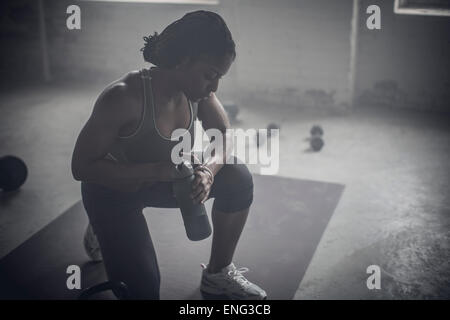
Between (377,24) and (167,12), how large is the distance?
2.00 m

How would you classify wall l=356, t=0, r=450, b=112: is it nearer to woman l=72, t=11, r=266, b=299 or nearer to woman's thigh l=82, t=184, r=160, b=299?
woman l=72, t=11, r=266, b=299

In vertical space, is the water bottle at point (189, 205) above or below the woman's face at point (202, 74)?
below

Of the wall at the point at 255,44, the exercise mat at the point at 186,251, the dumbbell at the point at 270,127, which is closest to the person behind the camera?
the exercise mat at the point at 186,251

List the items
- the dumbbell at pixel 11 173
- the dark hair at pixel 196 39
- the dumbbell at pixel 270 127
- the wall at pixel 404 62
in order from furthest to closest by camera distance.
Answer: the wall at pixel 404 62 → the dumbbell at pixel 270 127 → the dumbbell at pixel 11 173 → the dark hair at pixel 196 39

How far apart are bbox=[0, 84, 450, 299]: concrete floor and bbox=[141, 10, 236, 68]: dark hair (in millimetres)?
1068

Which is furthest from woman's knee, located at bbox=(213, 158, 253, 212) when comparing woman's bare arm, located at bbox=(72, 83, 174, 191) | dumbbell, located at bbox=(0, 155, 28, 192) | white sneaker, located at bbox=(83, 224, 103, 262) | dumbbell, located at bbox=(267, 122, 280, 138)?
dumbbell, located at bbox=(267, 122, 280, 138)

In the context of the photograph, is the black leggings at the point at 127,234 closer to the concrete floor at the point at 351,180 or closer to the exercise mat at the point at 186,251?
Result: the exercise mat at the point at 186,251

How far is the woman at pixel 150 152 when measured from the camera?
167 cm

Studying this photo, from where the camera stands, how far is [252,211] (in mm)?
2781

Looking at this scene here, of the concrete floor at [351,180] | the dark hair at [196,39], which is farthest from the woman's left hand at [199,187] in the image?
the concrete floor at [351,180]

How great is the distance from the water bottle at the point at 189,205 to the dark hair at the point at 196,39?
0.38 metres

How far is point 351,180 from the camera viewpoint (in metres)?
3.14

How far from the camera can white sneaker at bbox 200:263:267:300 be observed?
1985mm
